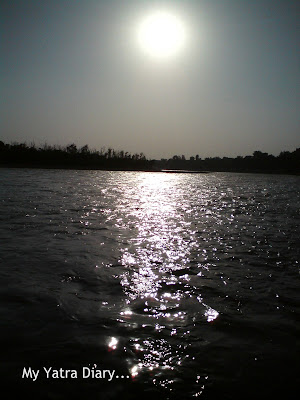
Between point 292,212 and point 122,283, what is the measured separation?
28.2 feet

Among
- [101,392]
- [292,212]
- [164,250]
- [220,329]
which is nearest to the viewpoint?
[101,392]

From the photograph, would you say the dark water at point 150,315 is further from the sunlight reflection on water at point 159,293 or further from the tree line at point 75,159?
the tree line at point 75,159

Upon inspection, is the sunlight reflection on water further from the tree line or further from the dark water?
the tree line

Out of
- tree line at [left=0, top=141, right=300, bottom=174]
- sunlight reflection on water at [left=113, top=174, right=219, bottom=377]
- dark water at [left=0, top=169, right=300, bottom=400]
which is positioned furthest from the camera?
tree line at [left=0, top=141, right=300, bottom=174]

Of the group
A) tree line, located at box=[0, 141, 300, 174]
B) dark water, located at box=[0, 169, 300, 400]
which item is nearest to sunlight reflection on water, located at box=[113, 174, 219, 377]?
dark water, located at box=[0, 169, 300, 400]

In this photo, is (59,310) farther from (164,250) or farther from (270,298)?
(164,250)

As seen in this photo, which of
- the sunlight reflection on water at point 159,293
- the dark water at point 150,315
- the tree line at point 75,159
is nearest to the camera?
the dark water at point 150,315

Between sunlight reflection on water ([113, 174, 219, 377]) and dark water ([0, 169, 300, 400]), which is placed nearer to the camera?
dark water ([0, 169, 300, 400])

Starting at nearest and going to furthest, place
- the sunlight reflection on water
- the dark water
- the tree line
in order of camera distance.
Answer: the dark water
the sunlight reflection on water
the tree line

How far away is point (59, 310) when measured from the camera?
109 inches

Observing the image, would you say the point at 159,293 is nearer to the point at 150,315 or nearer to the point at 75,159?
the point at 150,315

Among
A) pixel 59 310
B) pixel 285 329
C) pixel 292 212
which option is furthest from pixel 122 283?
pixel 292 212

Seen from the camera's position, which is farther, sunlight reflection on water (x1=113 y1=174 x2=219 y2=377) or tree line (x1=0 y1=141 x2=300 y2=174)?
tree line (x1=0 y1=141 x2=300 y2=174)

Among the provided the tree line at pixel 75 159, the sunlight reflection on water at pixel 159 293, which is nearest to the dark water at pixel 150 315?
the sunlight reflection on water at pixel 159 293
